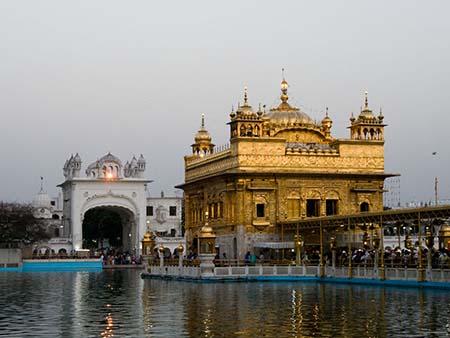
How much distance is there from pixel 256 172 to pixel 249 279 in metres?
6.53

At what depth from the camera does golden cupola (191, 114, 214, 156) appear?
5034cm

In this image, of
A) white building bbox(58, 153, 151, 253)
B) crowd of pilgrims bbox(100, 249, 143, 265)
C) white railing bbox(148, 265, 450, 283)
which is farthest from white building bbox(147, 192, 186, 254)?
white railing bbox(148, 265, 450, 283)

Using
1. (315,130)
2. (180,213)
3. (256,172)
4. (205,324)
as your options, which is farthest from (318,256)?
(180,213)

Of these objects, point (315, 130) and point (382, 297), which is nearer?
point (382, 297)

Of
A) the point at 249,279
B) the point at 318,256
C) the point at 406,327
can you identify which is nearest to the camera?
the point at 406,327

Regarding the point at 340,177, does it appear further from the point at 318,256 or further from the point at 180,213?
the point at 180,213

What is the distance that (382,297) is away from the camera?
23.3 metres

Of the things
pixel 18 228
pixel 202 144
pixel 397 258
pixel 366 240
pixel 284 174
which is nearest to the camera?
pixel 397 258

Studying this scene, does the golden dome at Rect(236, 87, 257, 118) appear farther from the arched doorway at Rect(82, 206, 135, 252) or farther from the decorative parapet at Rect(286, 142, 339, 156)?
the arched doorway at Rect(82, 206, 135, 252)

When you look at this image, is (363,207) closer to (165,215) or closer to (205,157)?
(205,157)

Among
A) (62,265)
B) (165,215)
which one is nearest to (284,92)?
(62,265)

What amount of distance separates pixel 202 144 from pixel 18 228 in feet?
71.2

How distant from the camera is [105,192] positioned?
69.4 metres

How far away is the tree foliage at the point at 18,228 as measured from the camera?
216 feet
